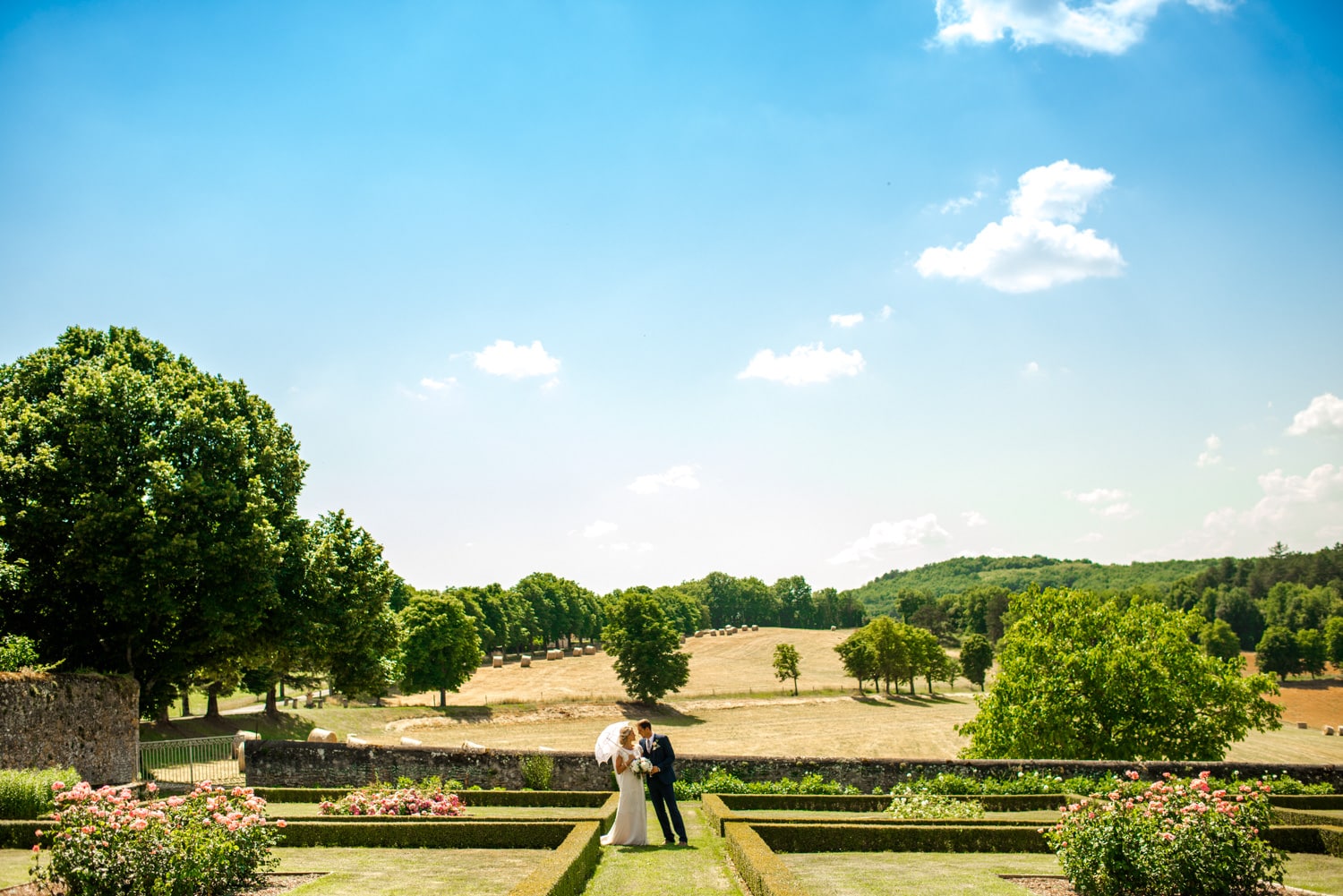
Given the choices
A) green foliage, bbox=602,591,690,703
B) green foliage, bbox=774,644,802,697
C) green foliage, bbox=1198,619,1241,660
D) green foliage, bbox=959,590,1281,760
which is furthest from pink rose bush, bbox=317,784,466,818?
green foliage, bbox=1198,619,1241,660

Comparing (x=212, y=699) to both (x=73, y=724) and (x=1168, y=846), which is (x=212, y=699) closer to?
(x=73, y=724)

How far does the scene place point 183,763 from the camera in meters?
25.5

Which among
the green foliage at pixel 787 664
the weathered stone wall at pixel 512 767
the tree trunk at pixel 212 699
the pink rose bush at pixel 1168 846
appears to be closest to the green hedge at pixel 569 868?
the pink rose bush at pixel 1168 846

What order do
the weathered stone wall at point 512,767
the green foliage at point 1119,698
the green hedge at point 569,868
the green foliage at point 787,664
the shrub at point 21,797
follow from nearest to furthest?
the green hedge at point 569,868, the shrub at point 21,797, the weathered stone wall at point 512,767, the green foliage at point 1119,698, the green foliage at point 787,664

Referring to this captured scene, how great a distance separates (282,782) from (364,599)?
28.7 feet

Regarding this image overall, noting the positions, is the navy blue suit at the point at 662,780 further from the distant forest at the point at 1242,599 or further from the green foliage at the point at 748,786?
the distant forest at the point at 1242,599

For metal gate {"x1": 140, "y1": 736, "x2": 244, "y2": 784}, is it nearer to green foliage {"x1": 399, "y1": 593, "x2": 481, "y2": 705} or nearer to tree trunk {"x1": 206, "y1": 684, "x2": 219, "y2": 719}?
tree trunk {"x1": 206, "y1": 684, "x2": 219, "y2": 719}

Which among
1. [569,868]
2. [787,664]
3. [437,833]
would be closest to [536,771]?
[437,833]

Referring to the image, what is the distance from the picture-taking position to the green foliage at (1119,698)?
26.9 metres

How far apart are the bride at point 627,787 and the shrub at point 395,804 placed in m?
3.29

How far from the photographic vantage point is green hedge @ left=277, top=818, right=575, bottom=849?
1235cm

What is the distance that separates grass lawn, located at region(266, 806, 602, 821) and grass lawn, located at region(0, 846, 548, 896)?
2143 mm

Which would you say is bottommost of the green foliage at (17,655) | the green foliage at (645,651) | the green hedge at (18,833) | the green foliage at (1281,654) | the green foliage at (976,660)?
the green foliage at (1281,654)

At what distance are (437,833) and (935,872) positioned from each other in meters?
7.08
